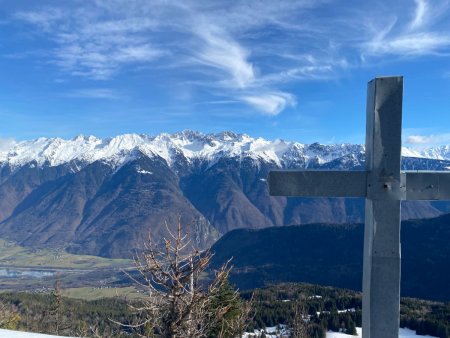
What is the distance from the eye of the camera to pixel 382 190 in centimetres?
452

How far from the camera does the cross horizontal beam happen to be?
15.0ft

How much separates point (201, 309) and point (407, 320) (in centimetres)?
9064

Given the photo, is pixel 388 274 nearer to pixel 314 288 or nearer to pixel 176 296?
pixel 176 296

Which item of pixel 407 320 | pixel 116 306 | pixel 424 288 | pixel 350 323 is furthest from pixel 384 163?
pixel 424 288

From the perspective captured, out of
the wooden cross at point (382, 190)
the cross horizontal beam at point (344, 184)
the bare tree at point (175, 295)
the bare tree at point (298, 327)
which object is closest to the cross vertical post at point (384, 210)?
the wooden cross at point (382, 190)

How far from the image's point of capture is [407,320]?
8725 centimetres

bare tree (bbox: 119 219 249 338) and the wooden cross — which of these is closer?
the wooden cross

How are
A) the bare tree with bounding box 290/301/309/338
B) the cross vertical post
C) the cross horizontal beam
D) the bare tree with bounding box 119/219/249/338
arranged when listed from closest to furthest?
the cross vertical post < the cross horizontal beam < the bare tree with bounding box 119/219/249/338 < the bare tree with bounding box 290/301/309/338

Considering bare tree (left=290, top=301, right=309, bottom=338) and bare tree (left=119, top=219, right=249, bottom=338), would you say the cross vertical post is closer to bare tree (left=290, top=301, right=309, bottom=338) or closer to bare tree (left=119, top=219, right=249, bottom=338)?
bare tree (left=119, top=219, right=249, bottom=338)

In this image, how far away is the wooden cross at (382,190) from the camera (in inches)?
173

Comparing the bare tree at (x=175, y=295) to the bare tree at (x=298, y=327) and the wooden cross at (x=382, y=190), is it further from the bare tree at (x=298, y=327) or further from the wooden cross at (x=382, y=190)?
the bare tree at (x=298, y=327)

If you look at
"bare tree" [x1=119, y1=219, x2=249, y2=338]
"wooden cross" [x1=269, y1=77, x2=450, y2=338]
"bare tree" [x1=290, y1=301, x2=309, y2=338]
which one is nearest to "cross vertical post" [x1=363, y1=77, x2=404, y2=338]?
"wooden cross" [x1=269, y1=77, x2=450, y2=338]

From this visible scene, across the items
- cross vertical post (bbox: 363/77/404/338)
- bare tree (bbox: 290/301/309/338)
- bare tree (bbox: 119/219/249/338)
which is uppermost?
cross vertical post (bbox: 363/77/404/338)

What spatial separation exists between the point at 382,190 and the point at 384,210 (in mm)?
185
